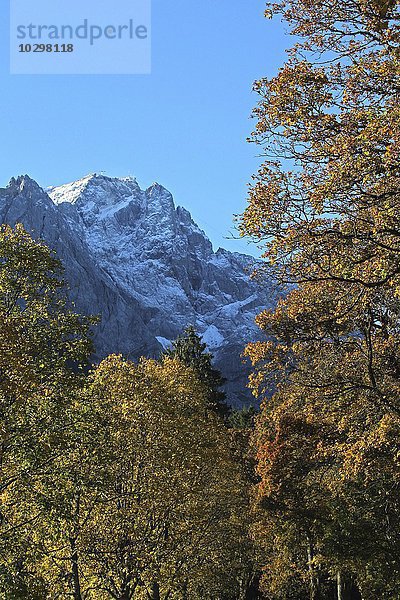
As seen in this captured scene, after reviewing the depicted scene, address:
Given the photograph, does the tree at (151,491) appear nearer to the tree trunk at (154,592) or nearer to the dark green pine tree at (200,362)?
the tree trunk at (154,592)

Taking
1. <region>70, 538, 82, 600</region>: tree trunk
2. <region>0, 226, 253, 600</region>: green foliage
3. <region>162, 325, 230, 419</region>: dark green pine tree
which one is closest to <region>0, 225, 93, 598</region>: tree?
<region>0, 226, 253, 600</region>: green foliage

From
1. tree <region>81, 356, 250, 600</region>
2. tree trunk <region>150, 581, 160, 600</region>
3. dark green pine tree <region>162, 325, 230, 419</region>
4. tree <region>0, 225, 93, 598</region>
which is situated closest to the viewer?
tree <region>0, 225, 93, 598</region>

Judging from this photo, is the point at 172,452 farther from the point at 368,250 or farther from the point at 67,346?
the point at 368,250

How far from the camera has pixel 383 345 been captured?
15.0 metres

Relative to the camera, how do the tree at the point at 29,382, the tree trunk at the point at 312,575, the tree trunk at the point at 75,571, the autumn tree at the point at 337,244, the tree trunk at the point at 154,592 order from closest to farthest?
1. the autumn tree at the point at 337,244
2. the tree at the point at 29,382
3. the tree trunk at the point at 75,571
4. the tree trunk at the point at 154,592
5. the tree trunk at the point at 312,575

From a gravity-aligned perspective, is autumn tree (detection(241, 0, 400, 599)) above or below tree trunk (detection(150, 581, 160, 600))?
above

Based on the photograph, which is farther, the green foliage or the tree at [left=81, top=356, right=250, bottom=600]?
the tree at [left=81, top=356, right=250, bottom=600]

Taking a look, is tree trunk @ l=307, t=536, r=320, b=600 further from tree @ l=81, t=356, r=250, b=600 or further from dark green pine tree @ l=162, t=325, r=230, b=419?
dark green pine tree @ l=162, t=325, r=230, b=419

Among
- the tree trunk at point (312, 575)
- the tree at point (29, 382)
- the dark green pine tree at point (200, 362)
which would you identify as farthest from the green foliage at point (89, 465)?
the dark green pine tree at point (200, 362)

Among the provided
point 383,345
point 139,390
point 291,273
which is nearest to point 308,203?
point 291,273

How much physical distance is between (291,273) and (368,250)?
4.74 feet

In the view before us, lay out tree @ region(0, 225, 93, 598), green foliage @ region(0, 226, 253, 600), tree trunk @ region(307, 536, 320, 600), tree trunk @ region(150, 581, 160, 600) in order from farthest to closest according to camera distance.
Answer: tree trunk @ region(307, 536, 320, 600) → tree trunk @ region(150, 581, 160, 600) → green foliage @ region(0, 226, 253, 600) → tree @ region(0, 225, 93, 598)

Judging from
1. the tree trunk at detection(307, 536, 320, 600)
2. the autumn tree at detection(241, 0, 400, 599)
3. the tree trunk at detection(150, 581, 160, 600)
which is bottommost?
the tree trunk at detection(150, 581, 160, 600)

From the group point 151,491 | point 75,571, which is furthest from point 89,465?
point 75,571
